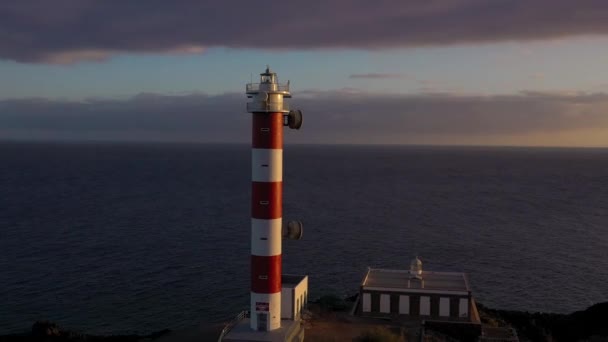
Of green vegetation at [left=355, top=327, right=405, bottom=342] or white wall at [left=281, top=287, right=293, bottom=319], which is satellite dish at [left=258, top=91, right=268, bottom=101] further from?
green vegetation at [left=355, top=327, right=405, bottom=342]

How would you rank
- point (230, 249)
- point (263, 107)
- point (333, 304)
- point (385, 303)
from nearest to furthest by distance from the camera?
point (263, 107) < point (385, 303) < point (333, 304) < point (230, 249)

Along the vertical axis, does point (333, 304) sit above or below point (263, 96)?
below

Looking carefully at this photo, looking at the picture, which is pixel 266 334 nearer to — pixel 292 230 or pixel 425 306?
pixel 292 230

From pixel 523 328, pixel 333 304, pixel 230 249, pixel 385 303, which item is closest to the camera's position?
pixel 385 303

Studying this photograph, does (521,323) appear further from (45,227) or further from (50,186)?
(50,186)

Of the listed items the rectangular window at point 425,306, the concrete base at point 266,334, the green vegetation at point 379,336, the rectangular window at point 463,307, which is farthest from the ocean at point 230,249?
the green vegetation at point 379,336

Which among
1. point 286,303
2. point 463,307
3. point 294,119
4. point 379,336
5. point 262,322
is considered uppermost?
point 294,119

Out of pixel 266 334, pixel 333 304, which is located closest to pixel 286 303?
pixel 266 334

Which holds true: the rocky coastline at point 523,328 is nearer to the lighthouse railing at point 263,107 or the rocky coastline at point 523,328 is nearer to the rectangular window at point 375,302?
the rectangular window at point 375,302
